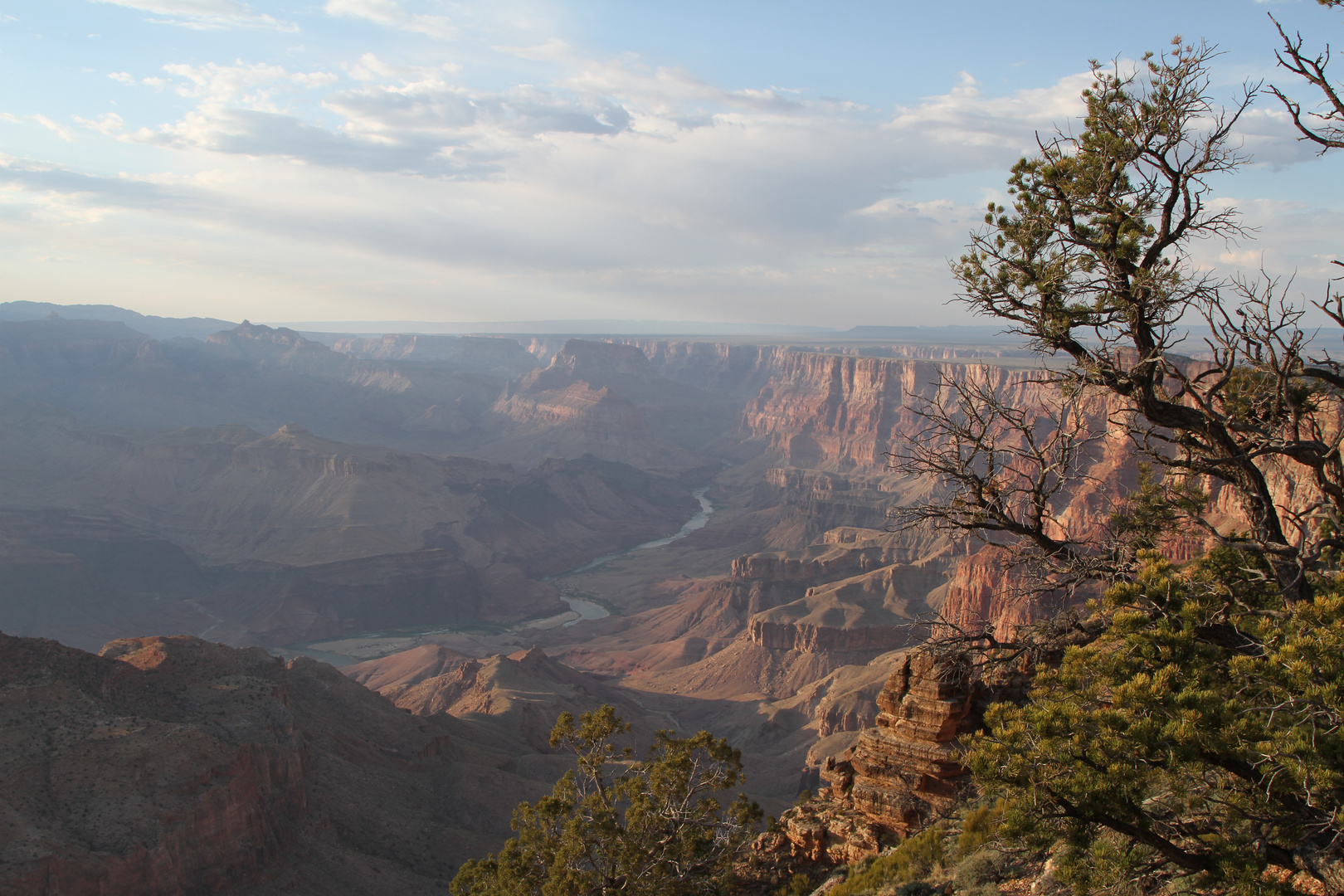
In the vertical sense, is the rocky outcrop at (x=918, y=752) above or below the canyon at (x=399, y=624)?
above

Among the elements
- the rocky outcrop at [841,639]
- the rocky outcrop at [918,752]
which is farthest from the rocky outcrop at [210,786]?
the rocky outcrop at [841,639]

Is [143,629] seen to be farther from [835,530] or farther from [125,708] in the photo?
[835,530]

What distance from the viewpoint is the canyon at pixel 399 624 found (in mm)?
37375

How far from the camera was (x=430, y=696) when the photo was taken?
73.9m

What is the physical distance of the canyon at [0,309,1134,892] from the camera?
37375 mm

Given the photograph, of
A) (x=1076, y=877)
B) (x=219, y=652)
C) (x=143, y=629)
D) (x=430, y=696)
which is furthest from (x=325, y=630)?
(x=1076, y=877)

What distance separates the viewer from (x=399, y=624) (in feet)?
403

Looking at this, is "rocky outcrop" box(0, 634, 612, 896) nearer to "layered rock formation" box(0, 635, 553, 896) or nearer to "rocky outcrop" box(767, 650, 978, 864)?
"layered rock formation" box(0, 635, 553, 896)

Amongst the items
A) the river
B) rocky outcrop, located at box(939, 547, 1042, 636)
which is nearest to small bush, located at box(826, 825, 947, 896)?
rocky outcrop, located at box(939, 547, 1042, 636)

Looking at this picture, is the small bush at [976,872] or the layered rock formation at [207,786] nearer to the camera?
the small bush at [976,872]

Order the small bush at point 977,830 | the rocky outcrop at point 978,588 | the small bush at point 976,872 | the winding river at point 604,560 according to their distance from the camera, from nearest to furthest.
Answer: the small bush at point 976,872
the small bush at point 977,830
the rocky outcrop at point 978,588
the winding river at point 604,560

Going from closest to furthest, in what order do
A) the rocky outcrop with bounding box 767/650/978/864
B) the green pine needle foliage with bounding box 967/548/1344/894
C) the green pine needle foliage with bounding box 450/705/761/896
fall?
the green pine needle foliage with bounding box 967/548/1344/894 < the green pine needle foliage with bounding box 450/705/761/896 < the rocky outcrop with bounding box 767/650/978/864

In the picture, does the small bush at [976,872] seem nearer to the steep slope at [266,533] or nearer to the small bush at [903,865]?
the small bush at [903,865]

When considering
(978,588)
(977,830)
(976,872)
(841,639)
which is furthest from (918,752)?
(841,639)
